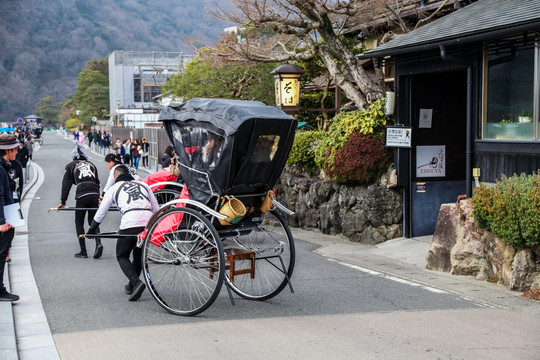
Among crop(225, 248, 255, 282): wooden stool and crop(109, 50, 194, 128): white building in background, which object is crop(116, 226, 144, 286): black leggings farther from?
crop(109, 50, 194, 128): white building in background

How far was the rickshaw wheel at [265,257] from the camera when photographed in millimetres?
8141

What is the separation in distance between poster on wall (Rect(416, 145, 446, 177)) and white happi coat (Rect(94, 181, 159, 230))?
726 cm

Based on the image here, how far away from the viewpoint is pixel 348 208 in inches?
588

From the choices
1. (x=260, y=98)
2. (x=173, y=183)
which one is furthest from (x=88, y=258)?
(x=260, y=98)

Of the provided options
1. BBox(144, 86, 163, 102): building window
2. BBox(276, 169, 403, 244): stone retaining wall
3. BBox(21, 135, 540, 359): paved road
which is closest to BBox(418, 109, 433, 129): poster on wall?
BBox(276, 169, 403, 244): stone retaining wall

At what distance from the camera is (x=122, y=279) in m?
9.73

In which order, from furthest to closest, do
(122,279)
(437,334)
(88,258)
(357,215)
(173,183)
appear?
(357,215) < (173,183) < (88,258) < (122,279) < (437,334)

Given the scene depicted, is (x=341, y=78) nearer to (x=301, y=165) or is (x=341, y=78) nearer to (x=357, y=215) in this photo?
(x=301, y=165)

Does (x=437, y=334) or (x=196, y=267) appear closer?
(x=437, y=334)

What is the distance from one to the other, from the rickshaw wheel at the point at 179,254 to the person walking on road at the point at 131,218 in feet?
1.11

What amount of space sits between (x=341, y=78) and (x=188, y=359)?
1150cm

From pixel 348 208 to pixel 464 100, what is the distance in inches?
138

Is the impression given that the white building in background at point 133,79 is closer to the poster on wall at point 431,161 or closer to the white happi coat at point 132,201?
the poster on wall at point 431,161

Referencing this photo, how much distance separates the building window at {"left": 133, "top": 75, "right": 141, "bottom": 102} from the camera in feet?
314
